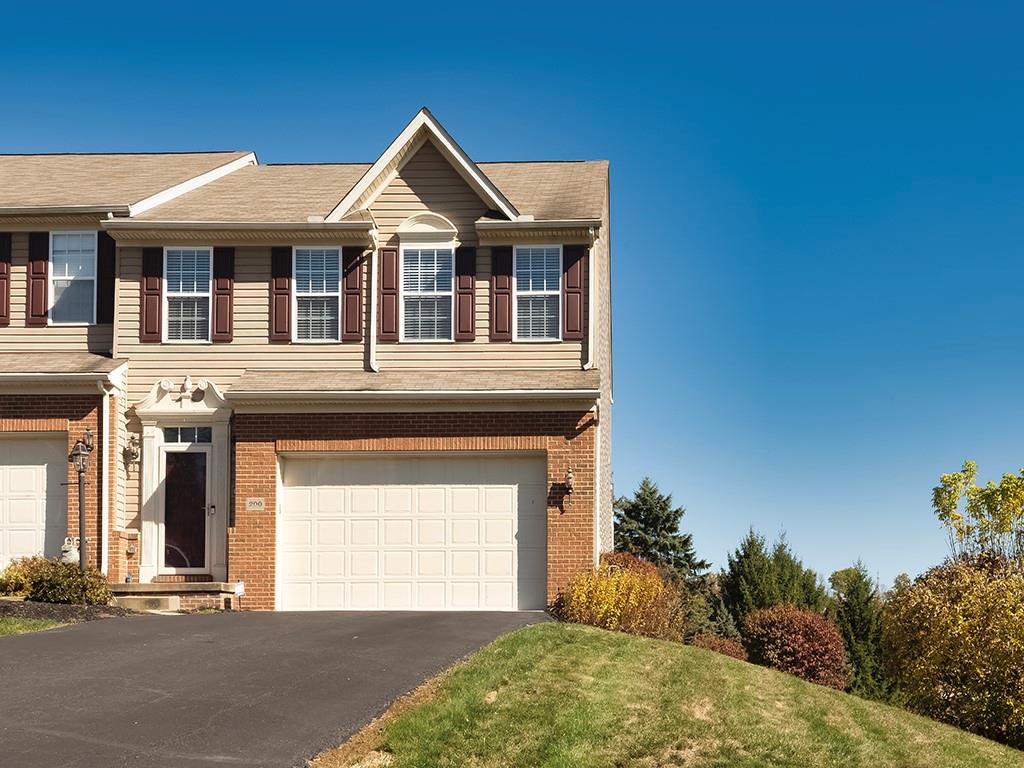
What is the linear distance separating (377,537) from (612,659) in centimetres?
773

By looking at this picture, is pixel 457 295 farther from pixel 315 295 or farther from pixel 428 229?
pixel 315 295

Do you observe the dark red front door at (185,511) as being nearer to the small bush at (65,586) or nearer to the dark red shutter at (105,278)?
the small bush at (65,586)

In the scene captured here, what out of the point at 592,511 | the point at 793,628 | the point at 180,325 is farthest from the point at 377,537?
the point at 793,628

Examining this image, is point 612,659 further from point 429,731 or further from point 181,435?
point 181,435

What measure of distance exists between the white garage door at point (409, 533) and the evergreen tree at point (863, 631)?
9.05 metres

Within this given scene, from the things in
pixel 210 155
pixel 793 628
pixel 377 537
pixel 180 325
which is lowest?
pixel 793 628

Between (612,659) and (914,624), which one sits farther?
(914,624)

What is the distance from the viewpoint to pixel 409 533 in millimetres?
22812

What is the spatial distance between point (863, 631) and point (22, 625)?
17523mm

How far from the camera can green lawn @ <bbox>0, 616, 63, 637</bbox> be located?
18250mm

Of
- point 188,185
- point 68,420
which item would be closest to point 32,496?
point 68,420

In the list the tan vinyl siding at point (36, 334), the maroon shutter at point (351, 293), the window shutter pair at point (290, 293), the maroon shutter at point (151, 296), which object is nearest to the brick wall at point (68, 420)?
the tan vinyl siding at point (36, 334)

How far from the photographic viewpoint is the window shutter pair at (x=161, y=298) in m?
23.8

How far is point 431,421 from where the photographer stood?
22.7 metres
